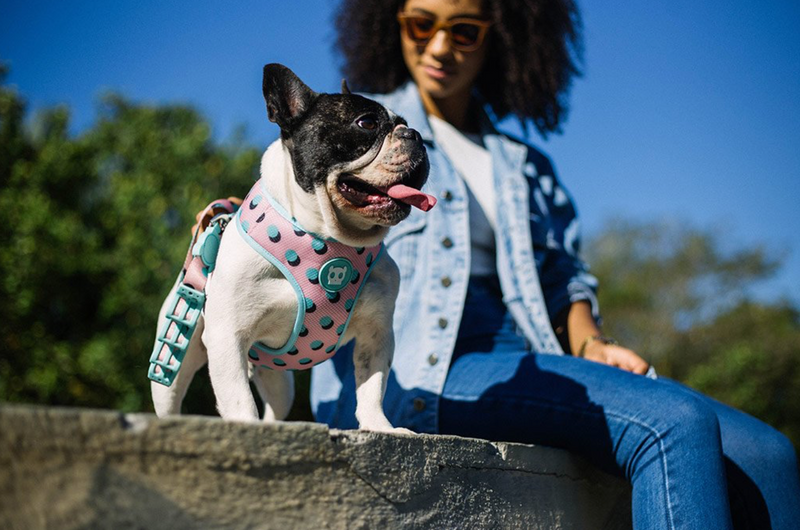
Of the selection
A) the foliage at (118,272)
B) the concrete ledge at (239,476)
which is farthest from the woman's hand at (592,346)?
the foliage at (118,272)

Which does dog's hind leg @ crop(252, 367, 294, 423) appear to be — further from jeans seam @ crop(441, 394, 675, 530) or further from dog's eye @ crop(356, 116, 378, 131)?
dog's eye @ crop(356, 116, 378, 131)

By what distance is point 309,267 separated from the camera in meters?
1.90

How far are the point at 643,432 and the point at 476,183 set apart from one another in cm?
135

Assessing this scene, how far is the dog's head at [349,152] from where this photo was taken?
6.18 ft

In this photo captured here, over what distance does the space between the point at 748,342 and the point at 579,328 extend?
15.6 metres

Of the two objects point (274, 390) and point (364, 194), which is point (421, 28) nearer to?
point (364, 194)

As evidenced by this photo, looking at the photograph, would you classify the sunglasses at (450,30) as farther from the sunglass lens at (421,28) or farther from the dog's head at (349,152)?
the dog's head at (349,152)

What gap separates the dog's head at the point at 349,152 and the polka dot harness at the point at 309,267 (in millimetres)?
87

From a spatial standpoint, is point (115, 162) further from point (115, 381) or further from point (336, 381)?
point (336, 381)

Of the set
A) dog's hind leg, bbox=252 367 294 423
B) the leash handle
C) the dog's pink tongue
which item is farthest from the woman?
the dog's pink tongue

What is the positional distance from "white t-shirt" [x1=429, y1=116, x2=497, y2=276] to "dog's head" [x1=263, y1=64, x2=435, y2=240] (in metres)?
1.15

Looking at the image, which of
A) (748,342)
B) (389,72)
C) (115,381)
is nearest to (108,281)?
(115,381)

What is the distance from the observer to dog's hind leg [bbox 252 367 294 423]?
92.0 inches

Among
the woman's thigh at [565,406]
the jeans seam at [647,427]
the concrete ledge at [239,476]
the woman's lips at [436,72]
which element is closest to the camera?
the concrete ledge at [239,476]
